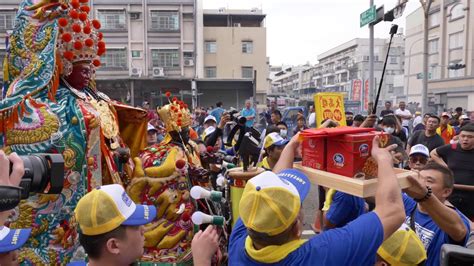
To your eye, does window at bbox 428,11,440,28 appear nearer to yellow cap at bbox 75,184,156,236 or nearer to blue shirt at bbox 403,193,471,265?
blue shirt at bbox 403,193,471,265

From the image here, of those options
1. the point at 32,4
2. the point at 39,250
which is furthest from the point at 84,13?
the point at 39,250

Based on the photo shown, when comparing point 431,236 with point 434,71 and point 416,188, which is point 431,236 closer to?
point 416,188

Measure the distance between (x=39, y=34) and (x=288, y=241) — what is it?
83.0 inches

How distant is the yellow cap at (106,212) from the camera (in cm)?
168

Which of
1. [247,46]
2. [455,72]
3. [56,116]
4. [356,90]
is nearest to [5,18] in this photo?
[247,46]

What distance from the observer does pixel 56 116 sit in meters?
2.51

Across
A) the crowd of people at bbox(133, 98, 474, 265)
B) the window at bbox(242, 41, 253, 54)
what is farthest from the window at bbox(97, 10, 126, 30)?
the crowd of people at bbox(133, 98, 474, 265)

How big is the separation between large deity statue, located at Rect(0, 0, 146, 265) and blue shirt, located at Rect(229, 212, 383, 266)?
1595 mm

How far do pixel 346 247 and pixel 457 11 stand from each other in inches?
1264

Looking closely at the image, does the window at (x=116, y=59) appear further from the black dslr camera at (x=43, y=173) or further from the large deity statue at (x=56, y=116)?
the black dslr camera at (x=43, y=173)

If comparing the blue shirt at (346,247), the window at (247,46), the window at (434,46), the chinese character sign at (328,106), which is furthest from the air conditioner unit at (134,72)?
the blue shirt at (346,247)

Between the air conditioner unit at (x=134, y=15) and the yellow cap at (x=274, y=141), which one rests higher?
the air conditioner unit at (x=134, y=15)

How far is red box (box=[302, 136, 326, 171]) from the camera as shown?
1.81 metres

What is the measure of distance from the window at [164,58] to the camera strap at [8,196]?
951 inches
